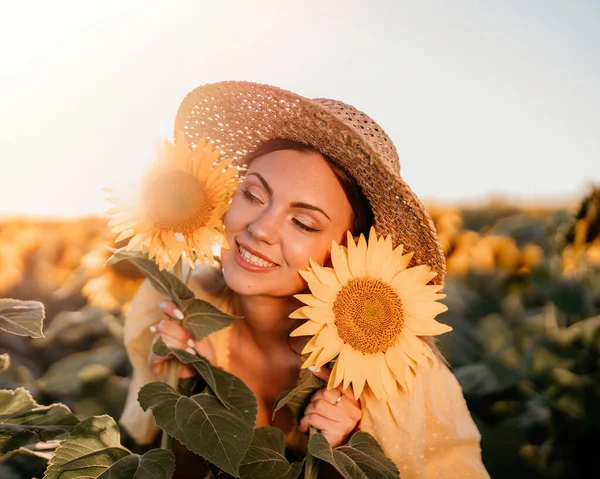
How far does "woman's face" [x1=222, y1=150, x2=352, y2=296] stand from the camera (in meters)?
1.36

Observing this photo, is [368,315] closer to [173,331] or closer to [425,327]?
[425,327]

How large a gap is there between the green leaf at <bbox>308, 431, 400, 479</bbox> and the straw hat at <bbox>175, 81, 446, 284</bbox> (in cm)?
39

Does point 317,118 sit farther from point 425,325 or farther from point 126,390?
point 126,390

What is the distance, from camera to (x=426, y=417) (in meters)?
1.42

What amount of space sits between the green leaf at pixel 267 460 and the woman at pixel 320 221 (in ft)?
0.28

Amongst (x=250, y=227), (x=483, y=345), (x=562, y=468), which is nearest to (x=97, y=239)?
(x=483, y=345)

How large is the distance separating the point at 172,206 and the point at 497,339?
189 cm

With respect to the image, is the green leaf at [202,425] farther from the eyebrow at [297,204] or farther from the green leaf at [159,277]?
the eyebrow at [297,204]

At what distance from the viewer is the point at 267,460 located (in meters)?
1.18

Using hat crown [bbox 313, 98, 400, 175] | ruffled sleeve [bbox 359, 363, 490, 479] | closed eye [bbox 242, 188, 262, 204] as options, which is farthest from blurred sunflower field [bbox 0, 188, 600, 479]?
closed eye [bbox 242, 188, 262, 204]

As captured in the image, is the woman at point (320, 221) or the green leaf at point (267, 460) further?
the woman at point (320, 221)

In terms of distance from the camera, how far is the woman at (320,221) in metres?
1.30

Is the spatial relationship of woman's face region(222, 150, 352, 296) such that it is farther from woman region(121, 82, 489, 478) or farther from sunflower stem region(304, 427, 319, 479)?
sunflower stem region(304, 427, 319, 479)

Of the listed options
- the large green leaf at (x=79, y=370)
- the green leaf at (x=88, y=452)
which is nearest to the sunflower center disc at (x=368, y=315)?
the green leaf at (x=88, y=452)
